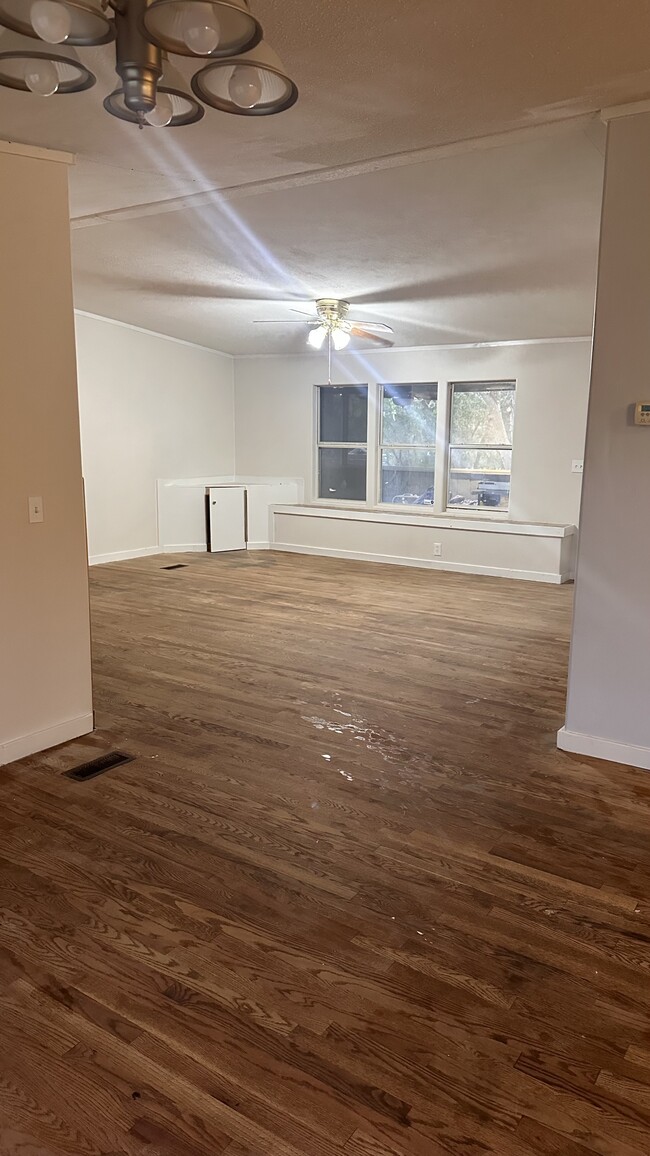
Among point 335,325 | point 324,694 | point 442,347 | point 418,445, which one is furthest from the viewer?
point 418,445

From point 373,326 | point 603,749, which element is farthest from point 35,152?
point 373,326

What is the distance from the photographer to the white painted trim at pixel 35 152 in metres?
2.77

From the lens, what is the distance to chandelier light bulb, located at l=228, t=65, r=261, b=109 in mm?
1828

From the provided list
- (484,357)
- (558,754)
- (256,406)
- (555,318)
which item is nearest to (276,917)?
(558,754)

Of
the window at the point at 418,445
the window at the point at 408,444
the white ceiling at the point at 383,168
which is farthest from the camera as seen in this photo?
the window at the point at 408,444

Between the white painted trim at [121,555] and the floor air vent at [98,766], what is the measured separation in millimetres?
4530

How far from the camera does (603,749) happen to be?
3152 mm

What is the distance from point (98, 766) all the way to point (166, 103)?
2.38 metres

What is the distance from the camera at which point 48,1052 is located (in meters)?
1.65

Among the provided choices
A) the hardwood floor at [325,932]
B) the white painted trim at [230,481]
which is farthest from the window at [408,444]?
the hardwood floor at [325,932]

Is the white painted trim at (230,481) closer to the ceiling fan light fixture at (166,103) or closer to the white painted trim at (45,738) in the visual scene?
the white painted trim at (45,738)

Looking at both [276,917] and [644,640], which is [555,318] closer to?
[644,640]

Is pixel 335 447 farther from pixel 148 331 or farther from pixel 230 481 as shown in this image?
pixel 148 331

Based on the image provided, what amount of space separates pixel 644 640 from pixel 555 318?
4.14 metres
